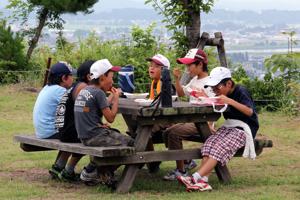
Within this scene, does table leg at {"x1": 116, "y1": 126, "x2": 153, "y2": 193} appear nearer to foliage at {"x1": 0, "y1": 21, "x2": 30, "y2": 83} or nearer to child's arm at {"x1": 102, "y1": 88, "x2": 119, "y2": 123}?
child's arm at {"x1": 102, "y1": 88, "x2": 119, "y2": 123}

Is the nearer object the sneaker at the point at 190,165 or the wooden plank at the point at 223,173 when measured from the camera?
the wooden plank at the point at 223,173

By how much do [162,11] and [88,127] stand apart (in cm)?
802

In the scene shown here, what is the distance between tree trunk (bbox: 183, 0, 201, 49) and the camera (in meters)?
15.0

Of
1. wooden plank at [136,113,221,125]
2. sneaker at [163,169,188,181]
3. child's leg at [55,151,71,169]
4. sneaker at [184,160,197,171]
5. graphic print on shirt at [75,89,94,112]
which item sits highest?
graphic print on shirt at [75,89,94,112]

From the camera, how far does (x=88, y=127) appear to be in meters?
8.16

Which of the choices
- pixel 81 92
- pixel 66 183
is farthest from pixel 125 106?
pixel 66 183

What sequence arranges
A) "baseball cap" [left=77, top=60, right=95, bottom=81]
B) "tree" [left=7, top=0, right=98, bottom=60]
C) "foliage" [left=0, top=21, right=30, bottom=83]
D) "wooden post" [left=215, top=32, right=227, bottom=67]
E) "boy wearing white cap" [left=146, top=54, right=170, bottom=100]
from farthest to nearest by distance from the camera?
"tree" [left=7, top=0, right=98, bottom=60] < "foliage" [left=0, top=21, right=30, bottom=83] < "wooden post" [left=215, top=32, right=227, bottom=67] < "boy wearing white cap" [left=146, top=54, right=170, bottom=100] < "baseball cap" [left=77, top=60, right=95, bottom=81]

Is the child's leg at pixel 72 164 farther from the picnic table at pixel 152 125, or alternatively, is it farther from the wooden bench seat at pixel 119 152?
the picnic table at pixel 152 125

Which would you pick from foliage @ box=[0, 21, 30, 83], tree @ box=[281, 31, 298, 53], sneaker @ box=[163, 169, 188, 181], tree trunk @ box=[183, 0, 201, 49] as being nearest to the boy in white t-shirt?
sneaker @ box=[163, 169, 188, 181]

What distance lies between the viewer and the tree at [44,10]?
60.6 feet

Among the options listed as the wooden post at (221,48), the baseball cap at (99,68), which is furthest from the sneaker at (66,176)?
the wooden post at (221,48)

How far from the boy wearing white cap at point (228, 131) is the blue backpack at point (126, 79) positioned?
145 cm

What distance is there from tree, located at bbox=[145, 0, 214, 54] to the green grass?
123 inches

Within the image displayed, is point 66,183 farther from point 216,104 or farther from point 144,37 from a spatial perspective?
point 144,37
